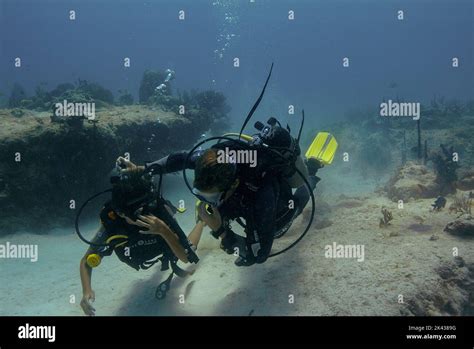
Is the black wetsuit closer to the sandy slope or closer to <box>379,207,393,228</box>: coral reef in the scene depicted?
the sandy slope

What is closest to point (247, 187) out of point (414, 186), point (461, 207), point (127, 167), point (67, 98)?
point (127, 167)

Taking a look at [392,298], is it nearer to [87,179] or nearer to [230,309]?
[230,309]

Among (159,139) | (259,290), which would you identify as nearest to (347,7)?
(159,139)

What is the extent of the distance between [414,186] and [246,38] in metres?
134

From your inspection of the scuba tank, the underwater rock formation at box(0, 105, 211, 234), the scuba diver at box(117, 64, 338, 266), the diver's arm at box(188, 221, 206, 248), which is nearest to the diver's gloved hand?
the scuba diver at box(117, 64, 338, 266)

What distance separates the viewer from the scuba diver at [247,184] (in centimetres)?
390

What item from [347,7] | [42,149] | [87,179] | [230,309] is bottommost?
[230,309]

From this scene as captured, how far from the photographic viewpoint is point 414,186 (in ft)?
31.2

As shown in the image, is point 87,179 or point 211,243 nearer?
point 211,243

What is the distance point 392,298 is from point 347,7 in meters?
121
